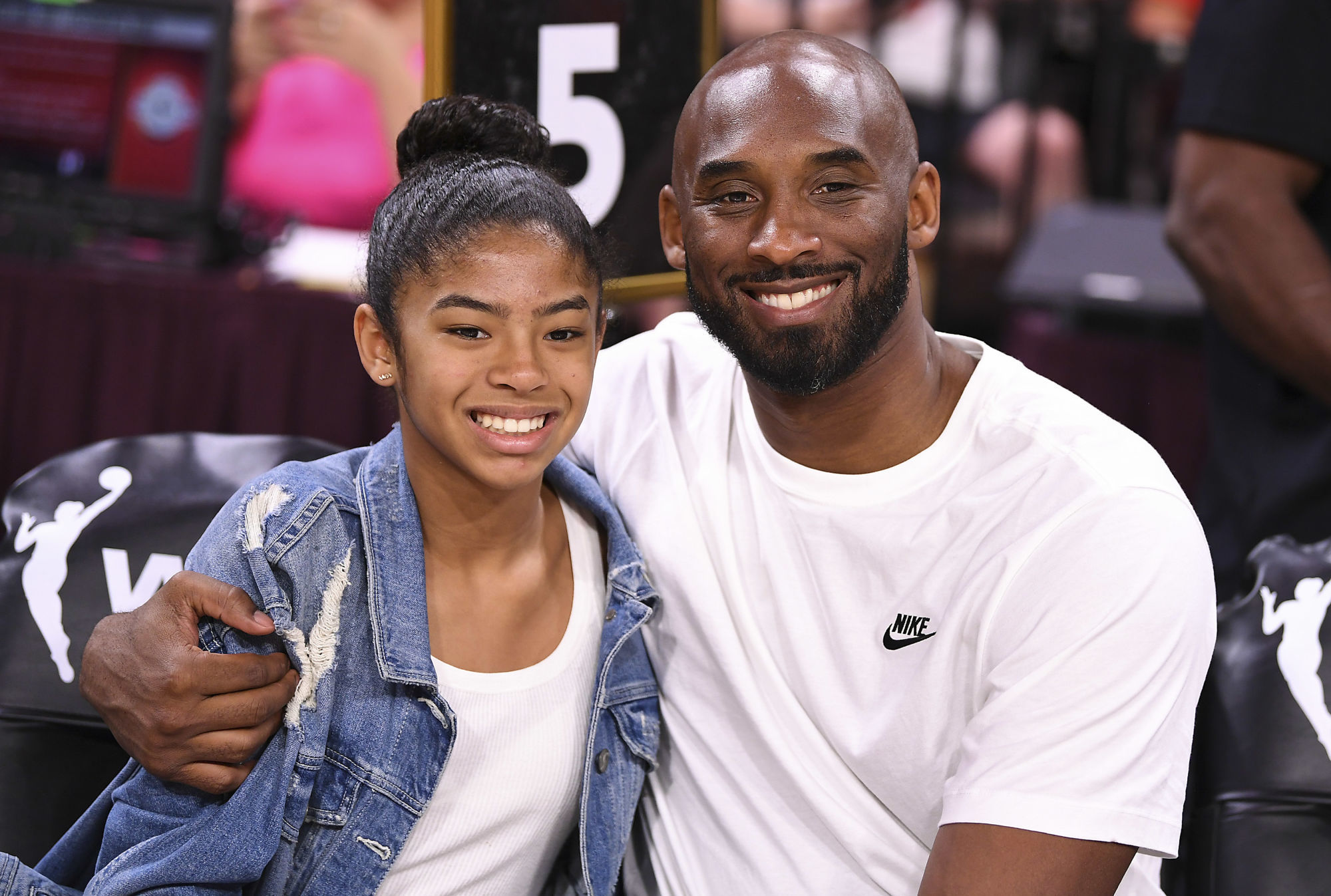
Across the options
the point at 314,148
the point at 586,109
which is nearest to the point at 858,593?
the point at 586,109

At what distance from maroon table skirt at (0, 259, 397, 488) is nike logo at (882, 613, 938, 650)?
68.9 inches

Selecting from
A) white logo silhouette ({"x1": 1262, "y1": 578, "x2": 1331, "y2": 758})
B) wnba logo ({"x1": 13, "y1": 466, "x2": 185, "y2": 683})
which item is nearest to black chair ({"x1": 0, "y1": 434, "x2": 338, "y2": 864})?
wnba logo ({"x1": 13, "y1": 466, "x2": 185, "y2": 683})


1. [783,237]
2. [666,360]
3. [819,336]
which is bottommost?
[666,360]

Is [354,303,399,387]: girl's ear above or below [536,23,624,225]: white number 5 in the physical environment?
below

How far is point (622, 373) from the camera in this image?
6.27ft

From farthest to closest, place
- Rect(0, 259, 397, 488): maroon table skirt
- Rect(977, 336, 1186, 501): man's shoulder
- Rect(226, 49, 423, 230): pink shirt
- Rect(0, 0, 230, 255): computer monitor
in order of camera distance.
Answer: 1. Rect(226, 49, 423, 230): pink shirt
2. Rect(0, 0, 230, 255): computer monitor
3. Rect(0, 259, 397, 488): maroon table skirt
4. Rect(977, 336, 1186, 501): man's shoulder

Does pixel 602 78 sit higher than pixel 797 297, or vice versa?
pixel 602 78

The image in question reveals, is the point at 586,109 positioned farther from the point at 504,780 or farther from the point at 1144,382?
the point at 1144,382

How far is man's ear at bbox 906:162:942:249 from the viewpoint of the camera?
170 cm

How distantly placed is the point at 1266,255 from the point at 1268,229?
39mm

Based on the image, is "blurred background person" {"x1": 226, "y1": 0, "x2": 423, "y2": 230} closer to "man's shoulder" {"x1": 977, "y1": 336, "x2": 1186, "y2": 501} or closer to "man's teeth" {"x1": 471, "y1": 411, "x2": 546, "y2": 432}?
"man's teeth" {"x1": 471, "y1": 411, "x2": 546, "y2": 432}

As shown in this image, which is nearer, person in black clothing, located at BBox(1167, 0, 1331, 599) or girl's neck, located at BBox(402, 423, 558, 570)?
girl's neck, located at BBox(402, 423, 558, 570)

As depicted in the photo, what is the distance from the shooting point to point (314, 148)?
3.89 meters

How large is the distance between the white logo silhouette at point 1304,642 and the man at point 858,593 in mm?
237
